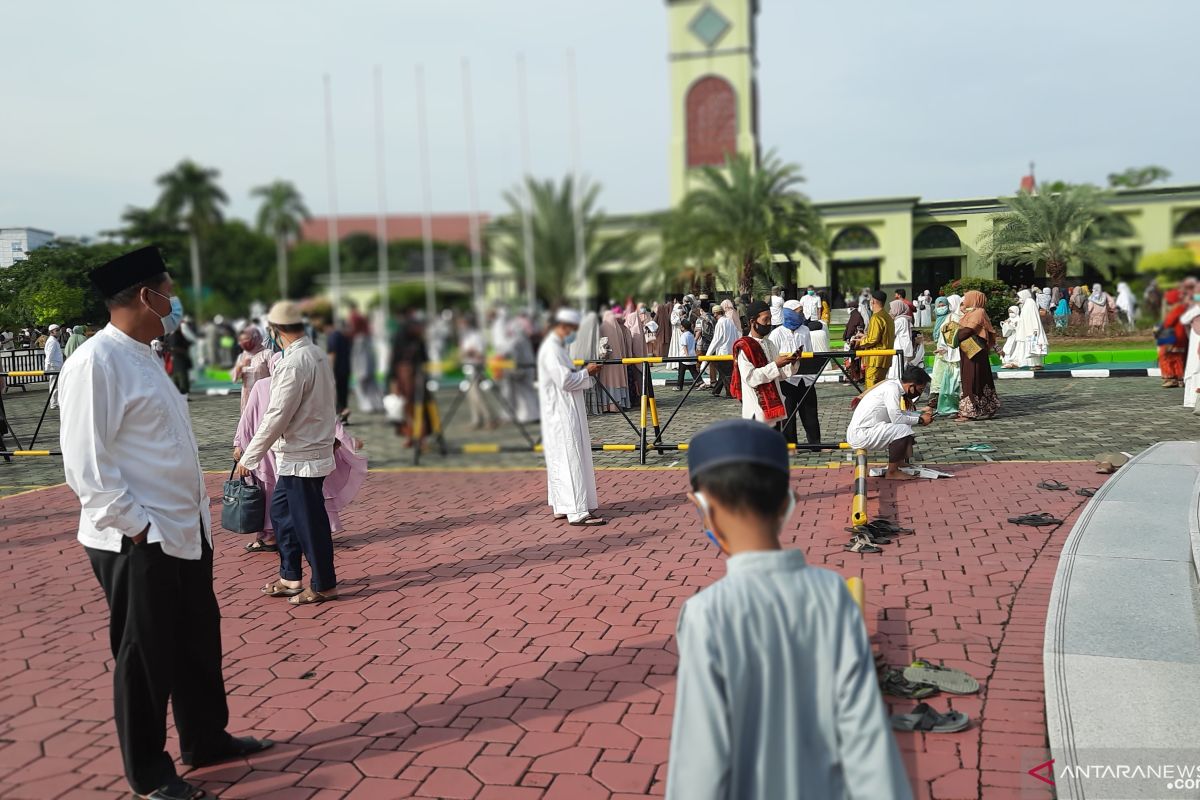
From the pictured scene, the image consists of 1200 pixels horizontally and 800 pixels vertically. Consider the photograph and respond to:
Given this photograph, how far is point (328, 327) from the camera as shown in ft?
5.59

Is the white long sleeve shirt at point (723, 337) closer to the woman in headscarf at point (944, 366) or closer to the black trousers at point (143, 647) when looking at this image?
the woman in headscarf at point (944, 366)

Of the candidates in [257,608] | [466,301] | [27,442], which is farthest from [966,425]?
[466,301]

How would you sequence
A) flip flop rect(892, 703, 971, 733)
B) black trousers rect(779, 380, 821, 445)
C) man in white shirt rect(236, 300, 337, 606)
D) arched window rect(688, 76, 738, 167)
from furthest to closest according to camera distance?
black trousers rect(779, 380, 821, 445), man in white shirt rect(236, 300, 337, 606), flip flop rect(892, 703, 971, 733), arched window rect(688, 76, 738, 167)

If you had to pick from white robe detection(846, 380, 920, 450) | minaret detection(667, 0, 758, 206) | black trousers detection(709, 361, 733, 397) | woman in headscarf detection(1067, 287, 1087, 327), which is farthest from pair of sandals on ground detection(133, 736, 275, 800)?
white robe detection(846, 380, 920, 450)

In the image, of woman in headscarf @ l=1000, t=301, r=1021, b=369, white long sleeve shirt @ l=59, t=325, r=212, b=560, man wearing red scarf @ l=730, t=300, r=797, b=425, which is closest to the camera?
white long sleeve shirt @ l=59, t=325, r=212, b=560

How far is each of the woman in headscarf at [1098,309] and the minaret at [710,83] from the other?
10.9 ft

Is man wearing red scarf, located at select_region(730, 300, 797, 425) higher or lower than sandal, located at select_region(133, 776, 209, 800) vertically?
higher

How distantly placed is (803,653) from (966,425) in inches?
355

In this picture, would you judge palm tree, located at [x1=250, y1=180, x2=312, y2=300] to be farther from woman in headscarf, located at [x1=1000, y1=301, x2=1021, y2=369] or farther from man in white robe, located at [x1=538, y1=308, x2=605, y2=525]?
woman in headscarf, located at [x1=1000, y1=301, x2=1021, y2=369]

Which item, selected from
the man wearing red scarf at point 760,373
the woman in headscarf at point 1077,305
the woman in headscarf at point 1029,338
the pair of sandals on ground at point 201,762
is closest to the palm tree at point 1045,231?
the woman in headscarf at point 1077,305

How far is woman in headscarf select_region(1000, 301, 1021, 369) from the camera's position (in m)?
6.19

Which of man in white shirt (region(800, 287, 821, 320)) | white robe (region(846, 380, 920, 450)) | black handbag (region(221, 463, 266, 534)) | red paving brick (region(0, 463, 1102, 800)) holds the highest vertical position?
man in white shirt (region(800, 287, 821, 320))

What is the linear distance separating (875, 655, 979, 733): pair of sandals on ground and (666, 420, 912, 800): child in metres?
1.82

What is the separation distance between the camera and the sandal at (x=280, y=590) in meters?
5.71
